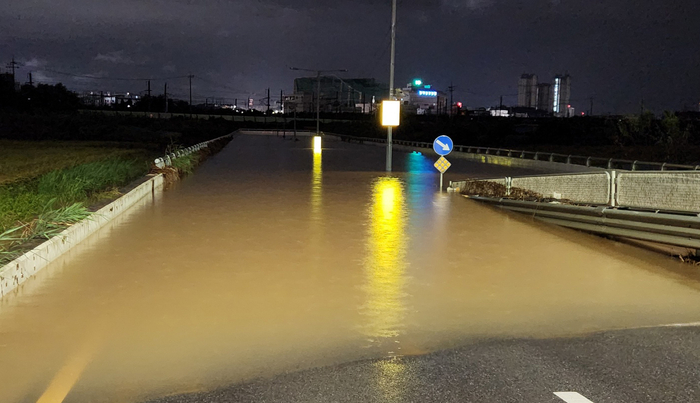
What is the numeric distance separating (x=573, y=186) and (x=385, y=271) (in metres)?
7.94

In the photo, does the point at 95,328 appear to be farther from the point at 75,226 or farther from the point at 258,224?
the point at 258,224

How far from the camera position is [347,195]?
66.9 ft

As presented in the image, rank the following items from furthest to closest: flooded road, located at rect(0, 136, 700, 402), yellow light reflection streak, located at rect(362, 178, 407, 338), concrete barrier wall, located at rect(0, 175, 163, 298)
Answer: concrete barrier wall, located at rect(0, 175, 163, 298), yellow light reflection streak, located at rect(362, 178, 407, 338), flooded road, located at rect(0, 136, 700, 402)

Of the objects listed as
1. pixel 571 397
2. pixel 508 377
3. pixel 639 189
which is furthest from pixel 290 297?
pixel 639 189

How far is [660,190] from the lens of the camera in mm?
12867

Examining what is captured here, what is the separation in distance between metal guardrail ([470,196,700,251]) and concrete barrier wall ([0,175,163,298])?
8904mm

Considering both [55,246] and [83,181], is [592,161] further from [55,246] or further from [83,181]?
[55,246]

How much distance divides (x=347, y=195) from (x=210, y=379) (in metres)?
15.0

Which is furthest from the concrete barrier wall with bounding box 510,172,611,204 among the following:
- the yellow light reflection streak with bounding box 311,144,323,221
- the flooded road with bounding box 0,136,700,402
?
the yellow light reflection streak with bounding box 311,144,323,221

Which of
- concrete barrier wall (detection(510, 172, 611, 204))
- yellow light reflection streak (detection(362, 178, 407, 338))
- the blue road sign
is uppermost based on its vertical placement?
the blue road sign

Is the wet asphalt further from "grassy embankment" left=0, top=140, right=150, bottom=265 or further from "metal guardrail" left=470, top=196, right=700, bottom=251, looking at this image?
"grassy embankment" left=0, top=140, right=150, bottom=265

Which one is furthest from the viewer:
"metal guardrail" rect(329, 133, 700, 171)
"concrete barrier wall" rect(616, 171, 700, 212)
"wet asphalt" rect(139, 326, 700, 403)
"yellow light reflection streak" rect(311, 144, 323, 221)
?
"metal guardrail" rect(329, 133, 700, 171)

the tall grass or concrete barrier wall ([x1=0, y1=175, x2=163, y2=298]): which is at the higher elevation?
the tall grass

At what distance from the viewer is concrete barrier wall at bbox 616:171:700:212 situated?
12273 millimetres
